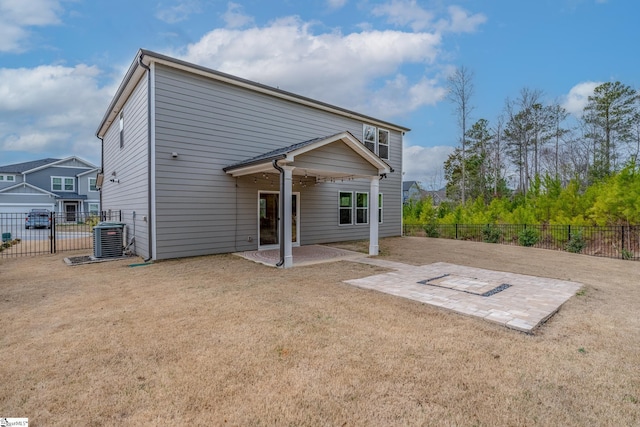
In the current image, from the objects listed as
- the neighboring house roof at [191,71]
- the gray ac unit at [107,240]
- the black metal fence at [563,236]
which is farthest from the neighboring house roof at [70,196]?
the black metal fence at [563,236]

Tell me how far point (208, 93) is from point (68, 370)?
7.92 m

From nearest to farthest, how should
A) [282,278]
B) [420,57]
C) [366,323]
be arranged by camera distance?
[366,323], [282,278], [420,57]

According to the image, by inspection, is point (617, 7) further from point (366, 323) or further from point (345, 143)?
point (366, 323)

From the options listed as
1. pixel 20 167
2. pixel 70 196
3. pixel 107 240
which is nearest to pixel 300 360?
pixel 107 240

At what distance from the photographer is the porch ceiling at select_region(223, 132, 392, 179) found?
294 inches

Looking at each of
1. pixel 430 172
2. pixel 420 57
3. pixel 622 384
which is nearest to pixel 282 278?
pixel 622 384

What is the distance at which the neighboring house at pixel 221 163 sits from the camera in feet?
26.4

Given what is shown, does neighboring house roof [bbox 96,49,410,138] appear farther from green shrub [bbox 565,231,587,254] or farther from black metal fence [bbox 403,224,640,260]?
green shrub [bbox 565,231,587,254]

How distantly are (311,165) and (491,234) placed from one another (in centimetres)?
974

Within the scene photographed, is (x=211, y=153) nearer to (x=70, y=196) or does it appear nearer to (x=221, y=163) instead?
(x=221, y=163)

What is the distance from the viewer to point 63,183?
31266 millimetres

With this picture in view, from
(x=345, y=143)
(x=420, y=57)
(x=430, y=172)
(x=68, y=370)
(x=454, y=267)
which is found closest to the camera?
(x=68, y=370)

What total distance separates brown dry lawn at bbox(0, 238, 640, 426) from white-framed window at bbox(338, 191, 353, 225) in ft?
23.5

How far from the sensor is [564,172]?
19.9 m
